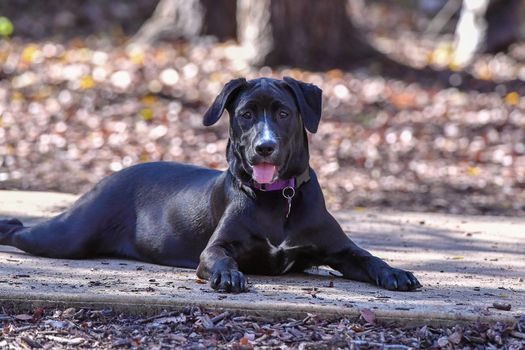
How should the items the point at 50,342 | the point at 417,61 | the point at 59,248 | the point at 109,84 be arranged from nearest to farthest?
the point at 50,342 < the point at 59,248 < the point at 109,84 < the point at 417,61

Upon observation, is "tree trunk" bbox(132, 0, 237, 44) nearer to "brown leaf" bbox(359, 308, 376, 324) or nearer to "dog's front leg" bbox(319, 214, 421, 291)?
"dog's front leg" bbox(319, 214, 421, 291)

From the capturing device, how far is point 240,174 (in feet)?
20.7

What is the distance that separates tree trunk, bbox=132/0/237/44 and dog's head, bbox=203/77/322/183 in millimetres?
10063

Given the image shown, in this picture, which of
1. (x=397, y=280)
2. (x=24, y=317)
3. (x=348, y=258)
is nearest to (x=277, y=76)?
(x=348, y=258)

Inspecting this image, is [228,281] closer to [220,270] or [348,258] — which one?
[220,270]

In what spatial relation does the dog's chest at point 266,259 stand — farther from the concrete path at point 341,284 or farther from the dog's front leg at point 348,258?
the dog's front leg at point 348,258

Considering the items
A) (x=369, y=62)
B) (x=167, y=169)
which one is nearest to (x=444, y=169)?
(x=369, y=62)

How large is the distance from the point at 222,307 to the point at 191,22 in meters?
11.3

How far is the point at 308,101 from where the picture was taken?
20.8 ft

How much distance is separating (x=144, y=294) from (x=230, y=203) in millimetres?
1004

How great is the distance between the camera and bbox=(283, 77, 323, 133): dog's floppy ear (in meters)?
6.27

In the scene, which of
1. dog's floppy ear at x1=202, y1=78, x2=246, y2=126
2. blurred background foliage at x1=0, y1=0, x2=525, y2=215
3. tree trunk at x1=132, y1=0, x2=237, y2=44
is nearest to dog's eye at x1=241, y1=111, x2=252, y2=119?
dog's floppy ear at x1=202, y1=78, x2=246, y2=126

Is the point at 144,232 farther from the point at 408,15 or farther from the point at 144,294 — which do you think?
the point at 408,15

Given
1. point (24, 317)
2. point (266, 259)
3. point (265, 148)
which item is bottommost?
point (24, 317)
